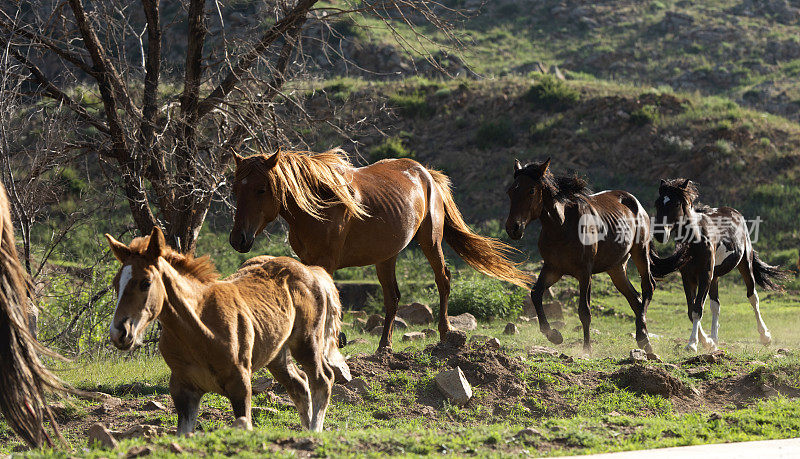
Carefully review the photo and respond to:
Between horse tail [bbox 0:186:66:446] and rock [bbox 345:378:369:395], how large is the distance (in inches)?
126

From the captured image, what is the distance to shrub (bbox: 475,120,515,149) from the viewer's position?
1149 inches

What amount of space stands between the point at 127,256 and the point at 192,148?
509cm

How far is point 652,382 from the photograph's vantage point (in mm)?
8289

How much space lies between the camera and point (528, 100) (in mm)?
31219

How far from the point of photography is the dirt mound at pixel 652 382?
27.1ft

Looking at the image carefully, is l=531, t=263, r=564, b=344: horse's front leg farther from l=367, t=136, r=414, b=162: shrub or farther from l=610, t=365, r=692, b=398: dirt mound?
l=367, t=136, r=414, b=162: shrub

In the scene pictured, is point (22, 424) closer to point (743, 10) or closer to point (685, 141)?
point (685, 141)

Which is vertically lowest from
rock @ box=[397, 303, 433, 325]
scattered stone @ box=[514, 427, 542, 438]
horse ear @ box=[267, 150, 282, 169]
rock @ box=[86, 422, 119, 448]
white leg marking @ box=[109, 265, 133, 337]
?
rock @ box=[397, 303, 433, 325]

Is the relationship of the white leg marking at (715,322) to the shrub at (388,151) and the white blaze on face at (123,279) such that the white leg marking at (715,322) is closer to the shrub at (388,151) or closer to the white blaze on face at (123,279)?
the white blaze on face at (123,279)

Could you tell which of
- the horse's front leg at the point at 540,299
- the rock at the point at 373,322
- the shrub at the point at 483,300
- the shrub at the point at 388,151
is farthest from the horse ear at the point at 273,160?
the shrub at the point at 388,151

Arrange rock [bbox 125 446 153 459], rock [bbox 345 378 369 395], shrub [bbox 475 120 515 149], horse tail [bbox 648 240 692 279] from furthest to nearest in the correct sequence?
shrub [bbox 475 120 515 149] < horse tail [bbox 648 240 692 279] < rock [bbox 345 378 369 395] < rock [bbox 125 446 153 459]

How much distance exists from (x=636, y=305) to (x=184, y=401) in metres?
7.66

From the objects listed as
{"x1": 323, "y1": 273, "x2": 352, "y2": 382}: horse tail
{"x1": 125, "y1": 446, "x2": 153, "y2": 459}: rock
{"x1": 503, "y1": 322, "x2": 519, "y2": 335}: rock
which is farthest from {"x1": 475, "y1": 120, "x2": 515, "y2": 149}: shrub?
{"x1": 125, "y1": 446, "x2": 153, "y2": 459}: rock

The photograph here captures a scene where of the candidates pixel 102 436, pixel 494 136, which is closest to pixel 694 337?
pixel 102 436
